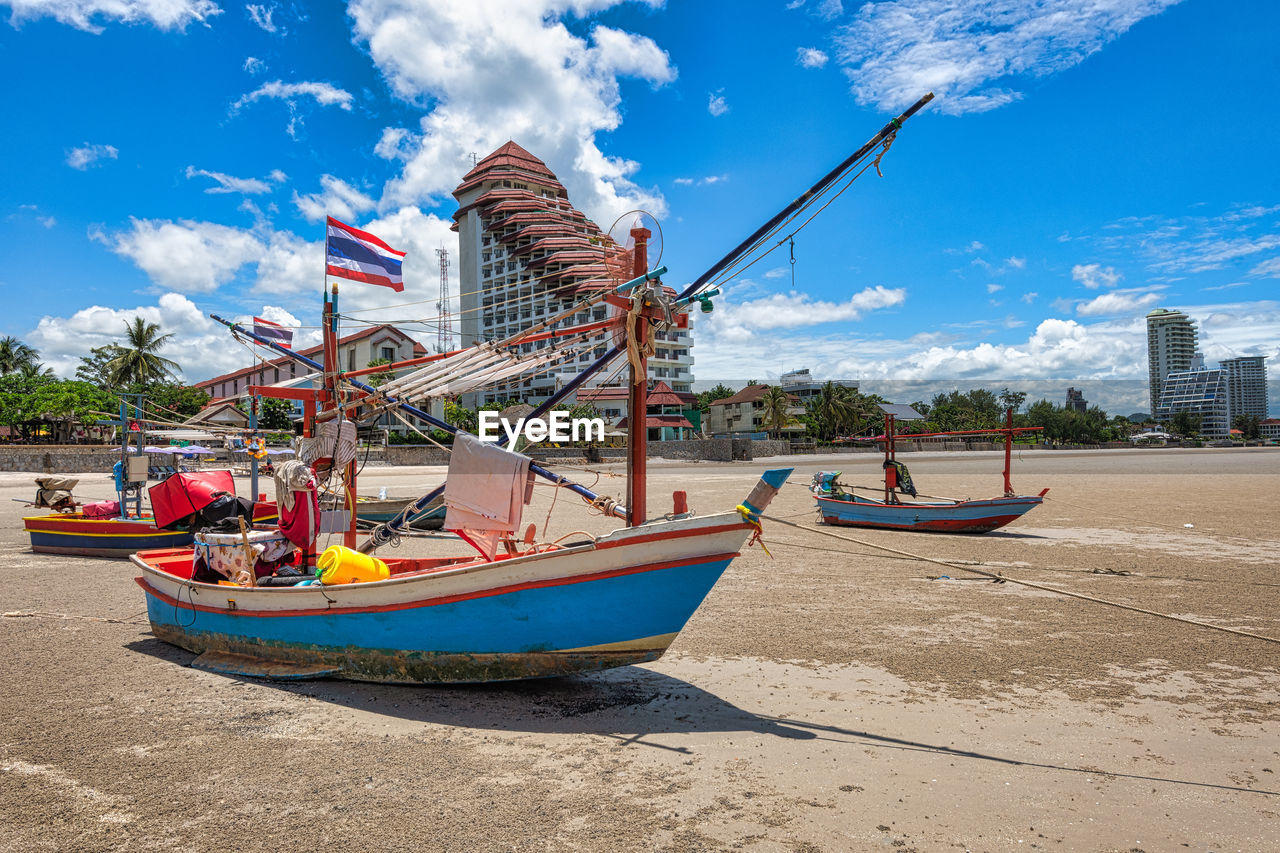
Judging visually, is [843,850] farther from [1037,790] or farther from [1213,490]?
[1213,490]

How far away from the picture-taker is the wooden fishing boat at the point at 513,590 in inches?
240

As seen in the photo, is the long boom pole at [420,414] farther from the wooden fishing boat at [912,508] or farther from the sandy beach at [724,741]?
the wooden fishing boat at [912,508]

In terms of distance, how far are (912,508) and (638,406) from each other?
550 inches

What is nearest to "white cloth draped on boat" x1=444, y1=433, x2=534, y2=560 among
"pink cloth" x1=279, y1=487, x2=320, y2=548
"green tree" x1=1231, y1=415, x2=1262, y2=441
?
"pink cloth" x1=279, y1=487, x2=320, y2=548

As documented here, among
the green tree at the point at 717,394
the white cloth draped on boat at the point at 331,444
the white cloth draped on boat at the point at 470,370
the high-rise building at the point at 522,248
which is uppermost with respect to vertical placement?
the high-rise building at the point at 522,248

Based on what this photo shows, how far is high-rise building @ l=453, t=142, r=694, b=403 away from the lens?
247 feet

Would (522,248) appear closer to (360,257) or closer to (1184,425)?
(360,257)

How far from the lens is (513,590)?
6.23 meters

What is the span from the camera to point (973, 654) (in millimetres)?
8016

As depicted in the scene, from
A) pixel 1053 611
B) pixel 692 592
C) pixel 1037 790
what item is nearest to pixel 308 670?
pixel 692 592

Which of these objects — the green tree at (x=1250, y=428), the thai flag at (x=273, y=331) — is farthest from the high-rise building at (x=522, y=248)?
the green tree at (x=1250, y=428)

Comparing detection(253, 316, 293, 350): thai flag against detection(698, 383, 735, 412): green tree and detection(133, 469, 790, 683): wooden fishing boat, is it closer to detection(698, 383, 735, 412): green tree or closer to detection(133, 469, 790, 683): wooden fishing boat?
detection(133, 469, 790, 683): wooden fishing boat

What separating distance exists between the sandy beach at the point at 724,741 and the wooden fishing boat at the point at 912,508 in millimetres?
6833

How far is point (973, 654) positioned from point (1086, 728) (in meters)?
2.16
